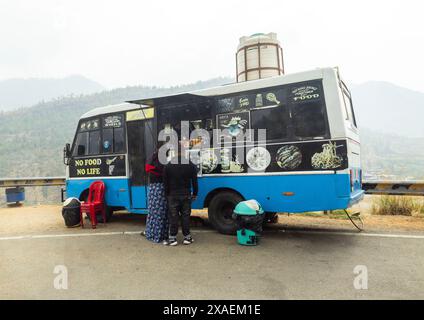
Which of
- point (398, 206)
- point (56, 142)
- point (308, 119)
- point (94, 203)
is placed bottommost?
point (398, 206)

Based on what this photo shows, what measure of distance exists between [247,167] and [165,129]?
216 cm

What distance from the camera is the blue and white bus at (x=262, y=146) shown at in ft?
17.6

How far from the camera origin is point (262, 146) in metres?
5.99

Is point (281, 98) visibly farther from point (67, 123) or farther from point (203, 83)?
point (203, 83)

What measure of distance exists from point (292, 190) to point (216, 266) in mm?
2038

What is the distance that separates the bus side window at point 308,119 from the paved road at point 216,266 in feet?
6.53

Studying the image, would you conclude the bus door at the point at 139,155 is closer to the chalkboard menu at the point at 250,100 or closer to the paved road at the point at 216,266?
the paved road at the point at 216,266

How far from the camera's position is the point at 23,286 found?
394cm

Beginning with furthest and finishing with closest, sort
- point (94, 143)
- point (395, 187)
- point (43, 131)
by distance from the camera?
point (43, 131)
point (94, 143)
point (395, 187)

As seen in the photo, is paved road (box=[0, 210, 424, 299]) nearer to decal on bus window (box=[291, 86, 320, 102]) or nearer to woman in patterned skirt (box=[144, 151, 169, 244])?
woman in patterned skirt (box=[144, 151, 169, 244])

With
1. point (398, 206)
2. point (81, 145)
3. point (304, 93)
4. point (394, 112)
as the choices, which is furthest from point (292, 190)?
point (394, 112)

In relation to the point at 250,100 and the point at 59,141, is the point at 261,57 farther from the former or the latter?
the point at 59,141

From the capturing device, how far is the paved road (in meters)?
3.65

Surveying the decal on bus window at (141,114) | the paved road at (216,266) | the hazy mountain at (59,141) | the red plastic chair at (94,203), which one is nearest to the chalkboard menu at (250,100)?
the decal on bus window at (141,114)
